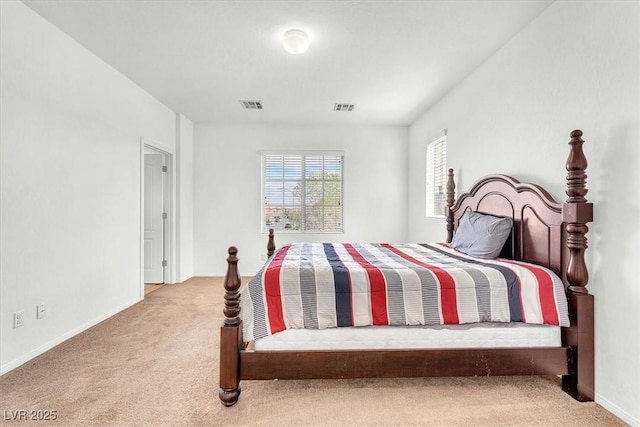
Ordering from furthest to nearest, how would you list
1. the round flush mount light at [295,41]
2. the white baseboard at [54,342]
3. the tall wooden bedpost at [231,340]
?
1. the round flush mount light at [295,41]
2. the white baseboard at [54,342]
3. the tall wooden bedpost at [231,340]

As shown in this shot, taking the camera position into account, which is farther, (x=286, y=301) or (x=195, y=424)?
(x=286, y=301)

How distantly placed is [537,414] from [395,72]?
9.99 feet

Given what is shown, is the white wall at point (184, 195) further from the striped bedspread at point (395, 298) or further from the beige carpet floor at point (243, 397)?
the striped bedspread at point (395, 298)

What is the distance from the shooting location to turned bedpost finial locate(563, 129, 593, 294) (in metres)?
1.80

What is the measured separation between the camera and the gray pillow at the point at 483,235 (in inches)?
95.4

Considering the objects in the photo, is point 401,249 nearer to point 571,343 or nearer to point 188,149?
point 571,343

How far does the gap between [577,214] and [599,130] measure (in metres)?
0.52

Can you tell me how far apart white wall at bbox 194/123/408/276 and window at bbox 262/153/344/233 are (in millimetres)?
148

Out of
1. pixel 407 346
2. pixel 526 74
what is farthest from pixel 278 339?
pixel 526 74

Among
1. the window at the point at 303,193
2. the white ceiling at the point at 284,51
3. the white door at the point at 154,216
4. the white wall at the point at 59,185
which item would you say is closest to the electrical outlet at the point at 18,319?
the white wall at the point at 59,185

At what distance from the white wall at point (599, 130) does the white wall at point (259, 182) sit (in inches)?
103

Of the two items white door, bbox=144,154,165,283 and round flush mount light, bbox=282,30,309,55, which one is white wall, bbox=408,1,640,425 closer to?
round flush mount light, bbox=282,30,309,55

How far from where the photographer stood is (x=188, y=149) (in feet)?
16.7

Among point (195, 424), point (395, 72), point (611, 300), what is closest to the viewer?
point (195, 424)
